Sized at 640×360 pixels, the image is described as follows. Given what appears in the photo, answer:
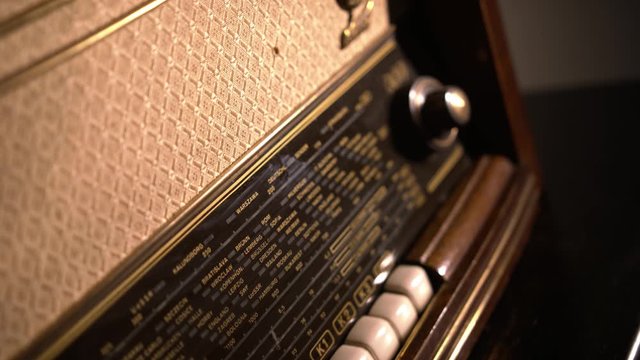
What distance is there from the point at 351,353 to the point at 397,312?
83 mm

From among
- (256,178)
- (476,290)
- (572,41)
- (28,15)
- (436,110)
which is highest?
(572,41)

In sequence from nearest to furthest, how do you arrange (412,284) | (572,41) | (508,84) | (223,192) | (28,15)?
(28,15), (223,192), (412,284), (508,84), (572,41)

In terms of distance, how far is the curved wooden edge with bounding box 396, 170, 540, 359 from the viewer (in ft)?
2.53

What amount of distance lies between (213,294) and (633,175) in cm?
73

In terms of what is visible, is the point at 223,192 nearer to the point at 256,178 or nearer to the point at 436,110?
the point at 256,178

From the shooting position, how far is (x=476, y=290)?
0.83 metres

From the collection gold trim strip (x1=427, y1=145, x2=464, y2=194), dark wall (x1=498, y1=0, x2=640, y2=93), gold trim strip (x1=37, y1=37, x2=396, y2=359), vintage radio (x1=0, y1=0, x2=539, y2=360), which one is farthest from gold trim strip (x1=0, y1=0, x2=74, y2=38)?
dark wall (x1=498, y1=0, x2=640, y2=93)

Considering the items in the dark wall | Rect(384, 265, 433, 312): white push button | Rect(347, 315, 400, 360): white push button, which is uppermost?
the dark wall

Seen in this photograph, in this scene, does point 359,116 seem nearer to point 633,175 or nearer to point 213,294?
point 213,294

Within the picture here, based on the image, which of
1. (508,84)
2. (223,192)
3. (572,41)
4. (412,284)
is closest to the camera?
(223,192)

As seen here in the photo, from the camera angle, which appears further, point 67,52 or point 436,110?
point 436,110

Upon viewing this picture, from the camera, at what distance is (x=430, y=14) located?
980 mm

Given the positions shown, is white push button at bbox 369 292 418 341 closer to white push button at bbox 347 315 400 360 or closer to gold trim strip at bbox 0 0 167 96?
white push button at bbox 347 315 400 360

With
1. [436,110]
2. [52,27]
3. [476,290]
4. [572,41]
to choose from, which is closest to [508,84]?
[436,110]
